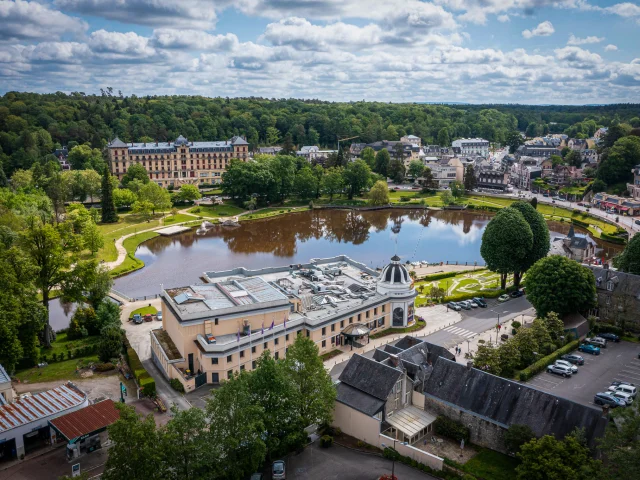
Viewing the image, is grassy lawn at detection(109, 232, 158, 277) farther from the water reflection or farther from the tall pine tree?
the tall pine tree

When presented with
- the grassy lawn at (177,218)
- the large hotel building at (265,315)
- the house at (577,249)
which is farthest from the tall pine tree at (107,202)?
the house at (577,249)

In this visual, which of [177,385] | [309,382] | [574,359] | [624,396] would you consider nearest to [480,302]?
[574,359]

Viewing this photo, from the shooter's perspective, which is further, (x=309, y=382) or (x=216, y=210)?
(x=216, y=210)

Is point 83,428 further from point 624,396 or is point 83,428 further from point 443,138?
point 443,138

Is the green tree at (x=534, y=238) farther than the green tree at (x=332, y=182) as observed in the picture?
No

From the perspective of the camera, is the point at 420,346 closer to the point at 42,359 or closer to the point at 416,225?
the point at 42,359

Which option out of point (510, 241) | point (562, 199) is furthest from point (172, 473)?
point (562, 199)

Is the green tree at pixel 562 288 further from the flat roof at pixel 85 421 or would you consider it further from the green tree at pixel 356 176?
the green tree at pixel 356 176
